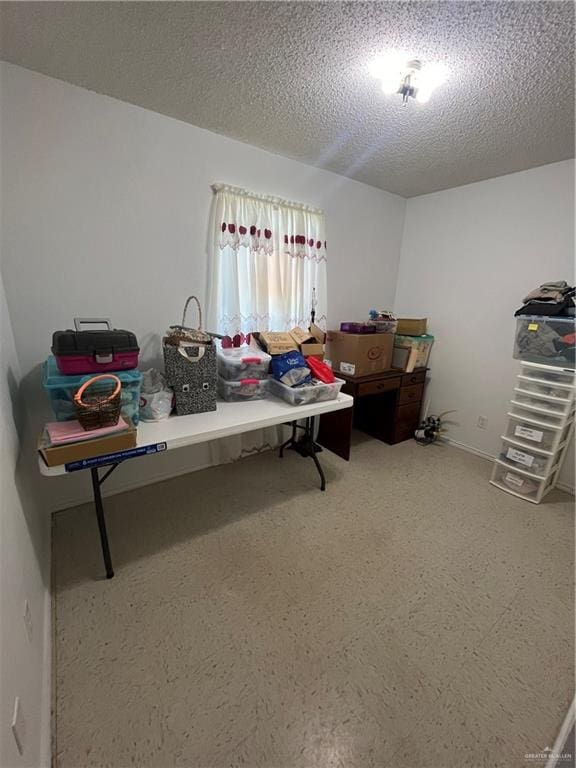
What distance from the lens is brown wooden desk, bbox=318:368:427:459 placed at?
112 inches

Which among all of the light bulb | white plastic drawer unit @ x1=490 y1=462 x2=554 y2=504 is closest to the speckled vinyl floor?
white plastic drawer unit @ x1=490 y1=462 x2=554 y2=504

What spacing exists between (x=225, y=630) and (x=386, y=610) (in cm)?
77

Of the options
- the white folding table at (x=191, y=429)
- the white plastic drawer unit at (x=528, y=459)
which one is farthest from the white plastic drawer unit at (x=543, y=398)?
the white folding table at (x=191, y=429)

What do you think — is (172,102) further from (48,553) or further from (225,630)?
(225,630)

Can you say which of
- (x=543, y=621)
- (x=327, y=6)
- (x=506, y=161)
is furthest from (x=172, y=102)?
(x=543, y=621)

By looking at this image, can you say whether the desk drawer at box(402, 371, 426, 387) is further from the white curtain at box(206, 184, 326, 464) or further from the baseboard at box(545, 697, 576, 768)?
the baseboard at box(545, 697, 576, 768)

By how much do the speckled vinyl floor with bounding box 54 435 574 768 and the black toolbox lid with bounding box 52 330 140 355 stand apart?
115 cm

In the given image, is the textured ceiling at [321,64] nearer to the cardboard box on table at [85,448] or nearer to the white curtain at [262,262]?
the white curtain at [262,262]

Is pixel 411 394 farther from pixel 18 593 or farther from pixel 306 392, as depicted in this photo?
pixel 18 593

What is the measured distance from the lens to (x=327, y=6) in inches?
46.8

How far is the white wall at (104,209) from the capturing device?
5.55ft

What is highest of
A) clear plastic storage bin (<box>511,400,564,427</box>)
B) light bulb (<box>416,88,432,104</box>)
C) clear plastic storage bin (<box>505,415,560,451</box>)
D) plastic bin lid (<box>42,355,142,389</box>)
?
light bulb (<box>416,88,432,104</box>)

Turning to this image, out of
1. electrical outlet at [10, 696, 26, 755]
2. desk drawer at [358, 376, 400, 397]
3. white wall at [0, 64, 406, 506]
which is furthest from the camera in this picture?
desk drawer at [358, 376, 400, 397]

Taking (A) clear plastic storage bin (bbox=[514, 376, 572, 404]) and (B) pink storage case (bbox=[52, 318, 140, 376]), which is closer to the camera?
(B) pink storage case (bbox=[52, 318, 140, 376])
